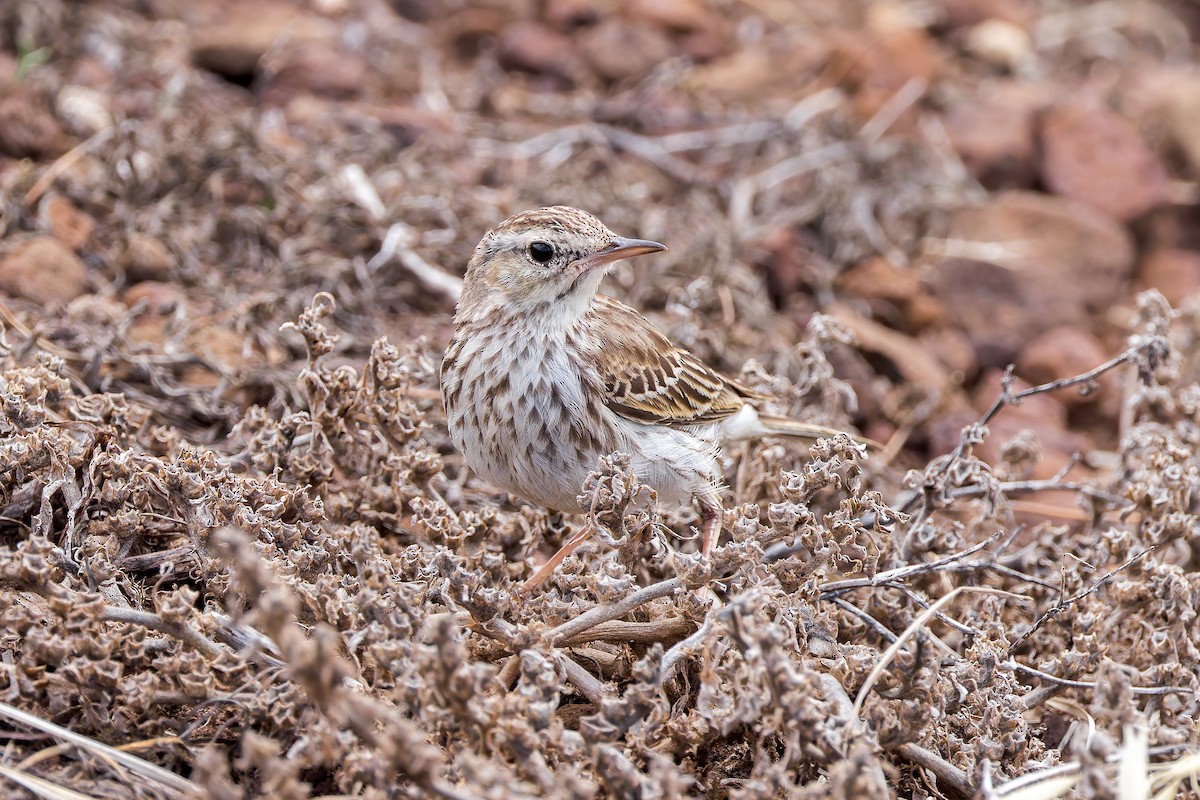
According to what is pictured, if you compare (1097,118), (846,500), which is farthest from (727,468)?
(1097,118)

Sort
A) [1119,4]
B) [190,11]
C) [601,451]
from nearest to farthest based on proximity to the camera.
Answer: [601,451]
[190,11]
[1119,4]

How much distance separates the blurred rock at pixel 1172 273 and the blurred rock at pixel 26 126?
7.00 m

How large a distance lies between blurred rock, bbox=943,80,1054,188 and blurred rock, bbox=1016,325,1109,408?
78.9 inches

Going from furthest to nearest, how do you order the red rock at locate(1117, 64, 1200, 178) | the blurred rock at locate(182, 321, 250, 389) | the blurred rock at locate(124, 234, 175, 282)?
the red rock at locate(1117, 64, 1200, 178), the blurred rock at locate(124, 234, 175, 282), the blurred rock at locate(182, 321, 250, 389)

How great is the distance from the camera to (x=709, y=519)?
4910mm

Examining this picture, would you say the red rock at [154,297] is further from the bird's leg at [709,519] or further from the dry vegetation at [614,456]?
the bird's leg at [709,519]

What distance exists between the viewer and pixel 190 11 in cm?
909

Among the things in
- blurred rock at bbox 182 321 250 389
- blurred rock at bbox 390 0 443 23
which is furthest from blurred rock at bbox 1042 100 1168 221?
blurred rock at bbox 182 321 250 389

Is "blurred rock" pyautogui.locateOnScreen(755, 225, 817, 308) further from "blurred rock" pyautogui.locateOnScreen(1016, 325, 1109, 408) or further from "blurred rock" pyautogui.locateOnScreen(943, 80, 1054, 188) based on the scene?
"blurred rock" pyautogui.locateOnScreen(943, 80, 1054, 188)

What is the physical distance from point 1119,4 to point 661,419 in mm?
8904

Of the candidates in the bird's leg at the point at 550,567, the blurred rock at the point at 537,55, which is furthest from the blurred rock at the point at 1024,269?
the bird's leg at the point at 550,567

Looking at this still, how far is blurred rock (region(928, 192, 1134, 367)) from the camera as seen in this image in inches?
317

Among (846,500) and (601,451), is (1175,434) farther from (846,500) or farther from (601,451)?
(601,451)

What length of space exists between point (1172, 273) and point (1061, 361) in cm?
203
